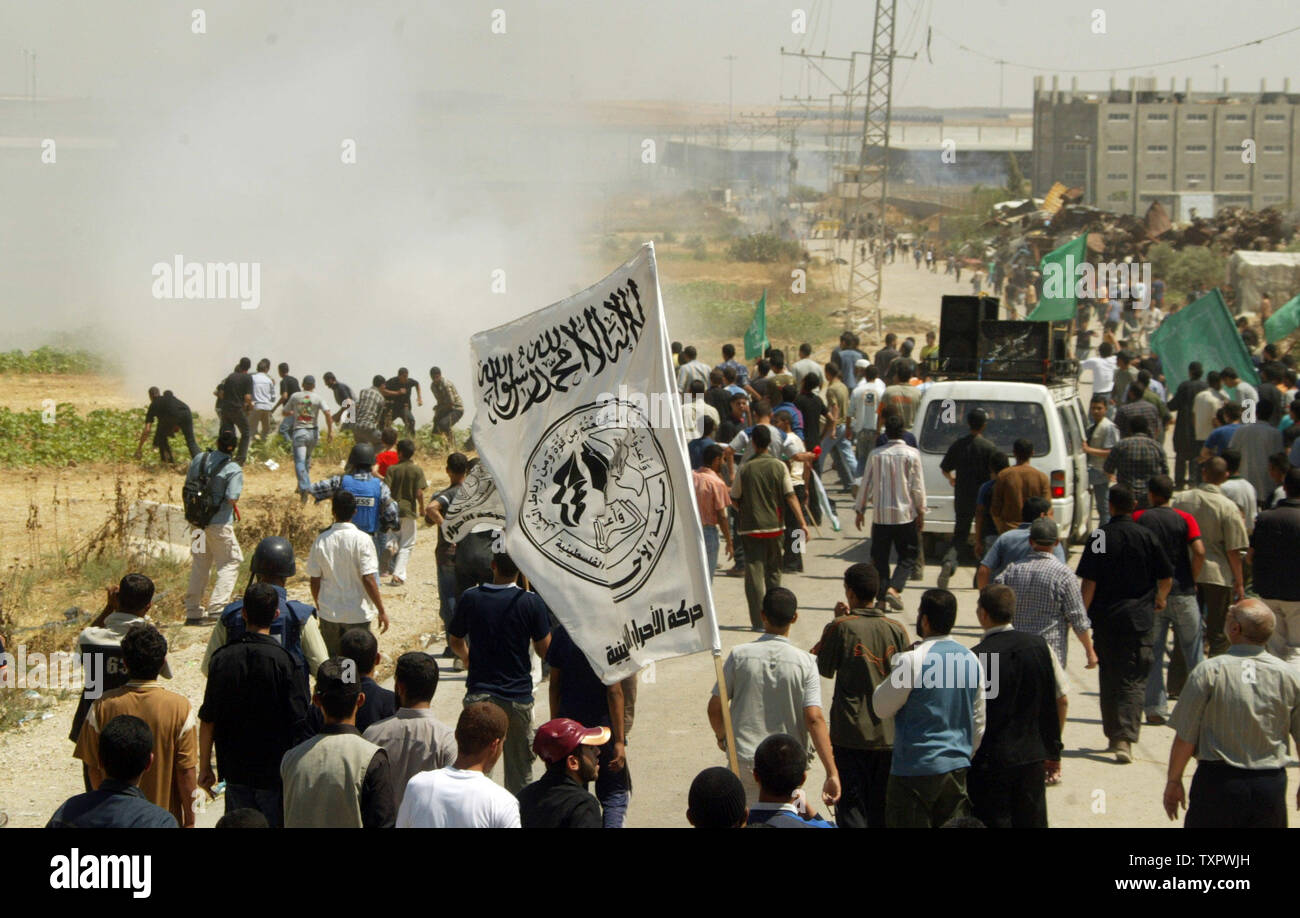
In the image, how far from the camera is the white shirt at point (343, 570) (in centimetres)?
799

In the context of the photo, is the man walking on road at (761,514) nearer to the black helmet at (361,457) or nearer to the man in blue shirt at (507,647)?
the black helmet at (361,457)

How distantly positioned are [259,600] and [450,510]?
99.3 inches

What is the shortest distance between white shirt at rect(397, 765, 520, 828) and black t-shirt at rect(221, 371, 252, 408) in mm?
14588

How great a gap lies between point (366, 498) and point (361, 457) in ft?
1.21

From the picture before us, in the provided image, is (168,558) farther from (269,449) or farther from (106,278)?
(106,278)

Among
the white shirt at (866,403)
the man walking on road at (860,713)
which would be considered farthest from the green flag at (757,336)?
the man walking on road at (860,713)

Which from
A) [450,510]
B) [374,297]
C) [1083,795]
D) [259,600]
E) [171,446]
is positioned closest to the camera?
[259,600]

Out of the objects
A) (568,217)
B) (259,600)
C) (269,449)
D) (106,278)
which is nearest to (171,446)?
(269,449)

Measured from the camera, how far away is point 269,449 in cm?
1967

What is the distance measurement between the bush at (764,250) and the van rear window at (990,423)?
54.9m

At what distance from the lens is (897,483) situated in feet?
35.9

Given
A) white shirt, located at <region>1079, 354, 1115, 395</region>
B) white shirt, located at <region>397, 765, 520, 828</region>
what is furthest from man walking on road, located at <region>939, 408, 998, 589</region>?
white shirt, located at <region>397, 765, 520, 828</region>

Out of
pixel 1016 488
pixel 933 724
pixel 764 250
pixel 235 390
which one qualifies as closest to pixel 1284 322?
pixel 1016 488
